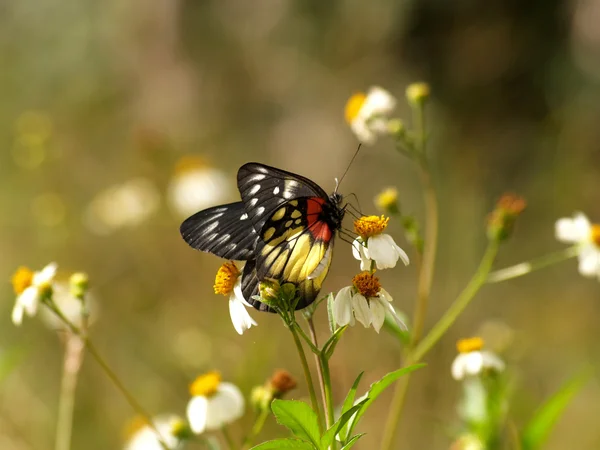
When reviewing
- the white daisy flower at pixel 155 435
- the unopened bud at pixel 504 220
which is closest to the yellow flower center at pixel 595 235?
the unopened bud at pixel 504 220

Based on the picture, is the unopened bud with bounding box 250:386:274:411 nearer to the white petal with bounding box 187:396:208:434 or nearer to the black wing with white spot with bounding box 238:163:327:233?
the white petal with bounding box 187:396:208:434

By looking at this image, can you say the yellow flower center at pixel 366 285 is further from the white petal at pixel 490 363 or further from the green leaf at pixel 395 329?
the white petal at pixel 490 363

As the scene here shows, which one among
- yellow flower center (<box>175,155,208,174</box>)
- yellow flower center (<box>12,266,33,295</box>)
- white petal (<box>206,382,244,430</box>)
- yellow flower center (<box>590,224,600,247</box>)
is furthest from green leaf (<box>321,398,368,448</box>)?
yellow flower center (<box>175,155,208,174</box>)

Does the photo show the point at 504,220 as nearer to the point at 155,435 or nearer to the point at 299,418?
the point at 299,418

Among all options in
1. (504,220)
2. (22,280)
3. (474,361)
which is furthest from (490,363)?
(22,280)

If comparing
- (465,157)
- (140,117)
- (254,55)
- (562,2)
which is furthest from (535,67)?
(140,117)

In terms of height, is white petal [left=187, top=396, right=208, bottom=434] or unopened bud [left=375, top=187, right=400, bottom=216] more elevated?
unopened bud [left=375, top=187, right=400, bottom=216]

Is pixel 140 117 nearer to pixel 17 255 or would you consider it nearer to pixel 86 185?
pixel 86 185
